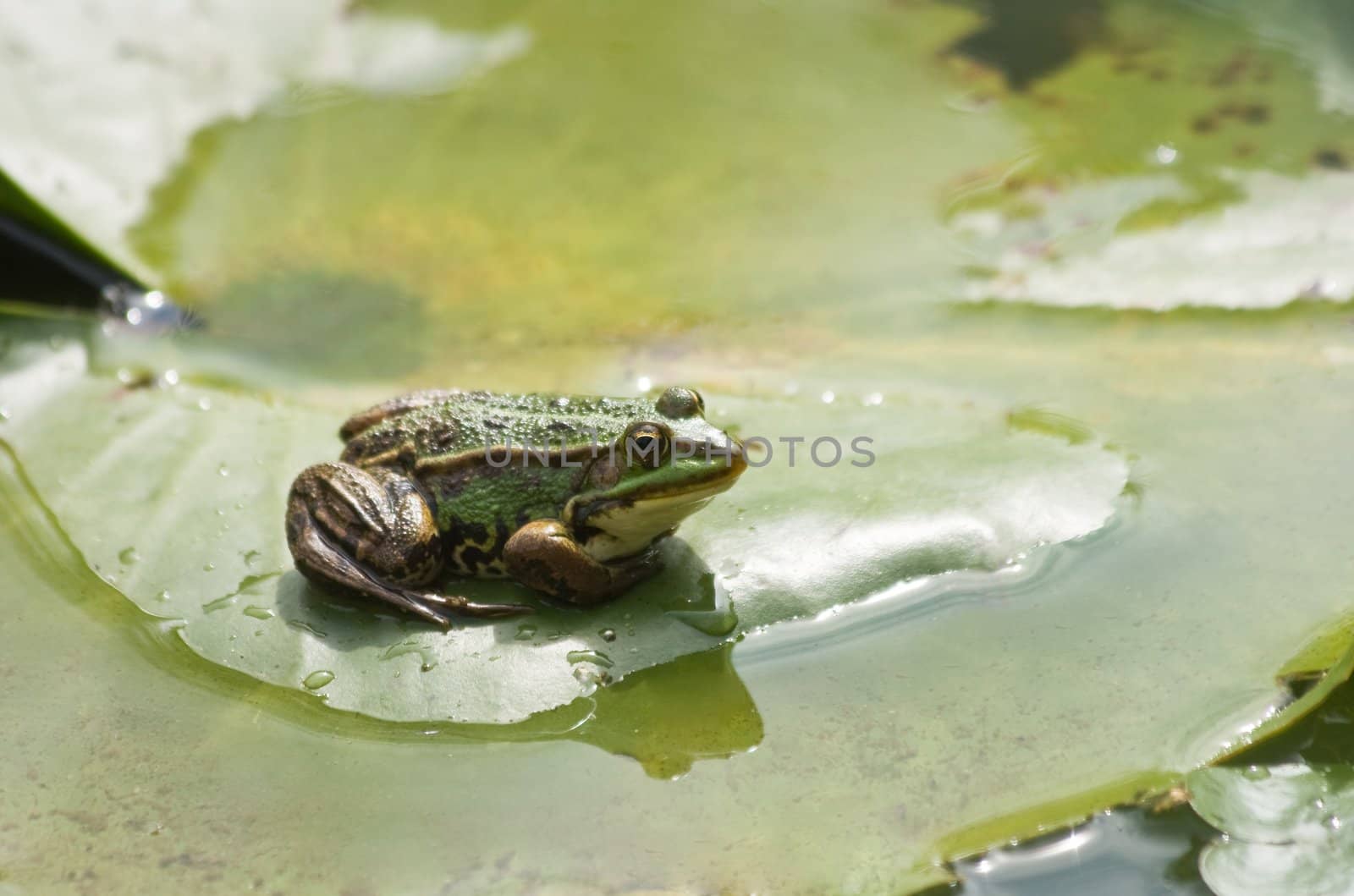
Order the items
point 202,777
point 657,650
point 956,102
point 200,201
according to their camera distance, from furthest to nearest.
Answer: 1. point 956,102
2. point 200,201
3. point 657,650
4. point 202,777

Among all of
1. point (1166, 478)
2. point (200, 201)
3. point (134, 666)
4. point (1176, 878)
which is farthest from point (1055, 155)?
point (134, 666)

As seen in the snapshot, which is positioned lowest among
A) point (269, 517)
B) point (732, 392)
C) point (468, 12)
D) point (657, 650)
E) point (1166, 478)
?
point (269, 517)

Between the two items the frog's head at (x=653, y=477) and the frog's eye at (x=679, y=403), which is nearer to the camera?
the frog's head at (x=653, y=477)

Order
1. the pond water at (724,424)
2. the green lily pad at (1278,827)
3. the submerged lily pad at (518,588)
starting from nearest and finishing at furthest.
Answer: the green lily pad at (1278,827), the pond water at (724,424), the submerged lily pad at (518,588)

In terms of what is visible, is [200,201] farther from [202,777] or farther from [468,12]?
[202,777]

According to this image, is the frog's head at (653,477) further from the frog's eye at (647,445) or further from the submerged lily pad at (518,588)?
the submerged lily pad at (518,588)

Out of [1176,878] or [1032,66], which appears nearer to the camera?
[1176,878]

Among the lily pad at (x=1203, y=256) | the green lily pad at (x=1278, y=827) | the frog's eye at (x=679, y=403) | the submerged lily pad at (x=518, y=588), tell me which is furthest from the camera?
the lily pad at (x=1203, y=256)

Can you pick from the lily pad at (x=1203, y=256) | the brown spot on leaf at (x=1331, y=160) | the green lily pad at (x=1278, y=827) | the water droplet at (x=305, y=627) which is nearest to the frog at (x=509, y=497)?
the water droplet at (x=305, y=627)
